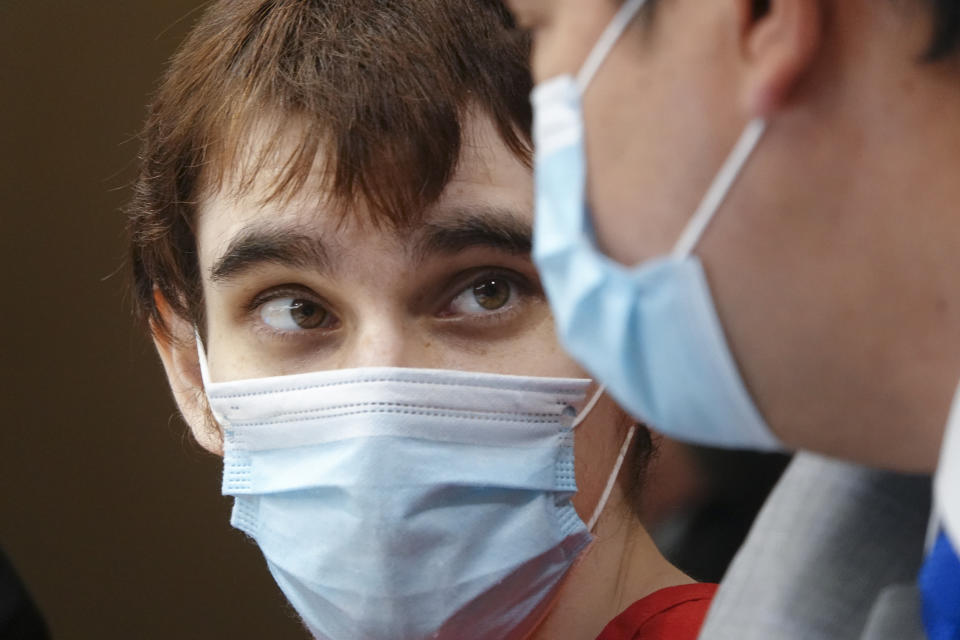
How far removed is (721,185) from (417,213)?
1.89ft

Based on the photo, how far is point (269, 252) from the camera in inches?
51.9

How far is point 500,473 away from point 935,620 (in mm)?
531

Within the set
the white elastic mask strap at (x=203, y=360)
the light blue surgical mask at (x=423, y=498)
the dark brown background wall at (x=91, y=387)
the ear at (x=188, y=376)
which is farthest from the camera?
the dark brown background wall at (x=91, y=387)

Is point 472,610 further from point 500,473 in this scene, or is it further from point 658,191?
point 658,191

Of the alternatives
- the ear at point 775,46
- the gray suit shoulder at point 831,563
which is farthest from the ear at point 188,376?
the ear at point 775,46

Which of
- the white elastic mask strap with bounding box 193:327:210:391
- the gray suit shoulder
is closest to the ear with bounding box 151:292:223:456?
the white elastic mask strap with bounding box 193:327:210:391

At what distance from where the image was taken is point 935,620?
0.82 metres

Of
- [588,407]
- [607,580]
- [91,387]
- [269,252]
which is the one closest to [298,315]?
[269,252]

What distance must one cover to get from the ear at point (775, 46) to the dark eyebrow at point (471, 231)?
0.58 meters

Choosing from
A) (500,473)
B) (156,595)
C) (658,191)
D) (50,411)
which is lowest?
(156,595)

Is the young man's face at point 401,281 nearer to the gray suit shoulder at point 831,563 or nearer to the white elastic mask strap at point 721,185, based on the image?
the gray suit shoulder at point 831,563

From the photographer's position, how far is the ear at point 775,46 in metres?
0.68

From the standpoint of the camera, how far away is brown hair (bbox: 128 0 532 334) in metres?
1.25

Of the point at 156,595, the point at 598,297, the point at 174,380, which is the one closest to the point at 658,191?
the point at 598,297
